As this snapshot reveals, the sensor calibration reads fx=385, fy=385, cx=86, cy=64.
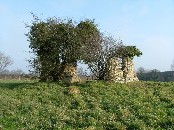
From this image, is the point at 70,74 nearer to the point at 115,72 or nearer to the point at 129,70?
the point at 115,72

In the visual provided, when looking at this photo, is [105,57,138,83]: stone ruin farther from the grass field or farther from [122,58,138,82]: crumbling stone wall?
the grass field

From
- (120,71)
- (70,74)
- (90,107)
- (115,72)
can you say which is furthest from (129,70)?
(90,107)

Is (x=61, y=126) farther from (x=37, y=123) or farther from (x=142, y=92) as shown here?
(x=142, y=92)

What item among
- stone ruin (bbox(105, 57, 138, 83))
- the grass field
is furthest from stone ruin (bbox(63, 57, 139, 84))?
the grass field

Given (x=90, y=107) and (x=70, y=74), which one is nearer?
(x=90, y=107)

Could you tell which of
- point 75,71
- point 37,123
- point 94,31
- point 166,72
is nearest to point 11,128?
point 37,123

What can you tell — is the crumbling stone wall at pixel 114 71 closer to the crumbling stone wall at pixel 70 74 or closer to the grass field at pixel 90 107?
the grass field at pixel 90 107

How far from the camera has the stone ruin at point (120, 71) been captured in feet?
107

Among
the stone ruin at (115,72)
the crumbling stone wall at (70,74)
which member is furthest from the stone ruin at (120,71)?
the crumbling stone wall at (70,74)

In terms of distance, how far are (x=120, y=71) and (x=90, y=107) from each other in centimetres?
1010

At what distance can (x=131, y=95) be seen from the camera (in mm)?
26578

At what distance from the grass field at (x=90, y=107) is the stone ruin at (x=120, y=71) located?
1.46 metres

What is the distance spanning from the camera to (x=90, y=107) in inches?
922

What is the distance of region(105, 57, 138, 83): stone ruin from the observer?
32.5 m
